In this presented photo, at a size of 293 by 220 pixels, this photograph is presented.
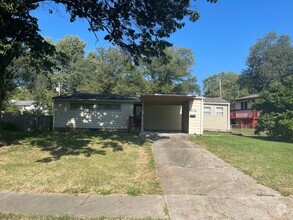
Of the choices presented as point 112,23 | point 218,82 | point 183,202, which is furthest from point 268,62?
point 183,202

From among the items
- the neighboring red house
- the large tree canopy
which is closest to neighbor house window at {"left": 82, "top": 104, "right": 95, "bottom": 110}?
the large tree canopy

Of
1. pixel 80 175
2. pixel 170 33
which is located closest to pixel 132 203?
pixel 80 175

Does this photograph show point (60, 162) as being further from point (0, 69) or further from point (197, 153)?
point (0, 69)

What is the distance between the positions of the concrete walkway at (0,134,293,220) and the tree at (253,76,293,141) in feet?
37.5

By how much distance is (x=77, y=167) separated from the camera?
327 inches

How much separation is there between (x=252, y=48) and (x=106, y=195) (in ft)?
193

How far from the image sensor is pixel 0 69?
12.3 metres

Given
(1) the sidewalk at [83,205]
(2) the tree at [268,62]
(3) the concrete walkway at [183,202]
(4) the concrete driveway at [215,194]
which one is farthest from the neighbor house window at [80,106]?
(2) the tree at [268,62]

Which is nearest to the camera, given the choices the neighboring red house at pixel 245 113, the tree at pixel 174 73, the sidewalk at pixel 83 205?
the sidewalk at pixel 83 205

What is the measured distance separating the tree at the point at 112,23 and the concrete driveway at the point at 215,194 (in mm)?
5977

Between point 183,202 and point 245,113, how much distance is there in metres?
34.0

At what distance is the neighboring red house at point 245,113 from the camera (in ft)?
113

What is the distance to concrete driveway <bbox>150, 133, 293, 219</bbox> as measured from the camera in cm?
497

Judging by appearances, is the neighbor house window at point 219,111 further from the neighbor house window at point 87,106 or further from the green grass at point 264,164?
the green grass at point 264,164
